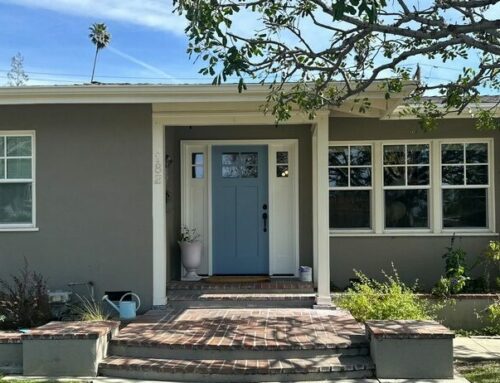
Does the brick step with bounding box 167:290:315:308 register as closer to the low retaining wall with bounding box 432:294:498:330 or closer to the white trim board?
the white trim board

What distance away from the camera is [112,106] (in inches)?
328

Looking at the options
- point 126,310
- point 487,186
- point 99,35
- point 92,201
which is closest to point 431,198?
point 487,186

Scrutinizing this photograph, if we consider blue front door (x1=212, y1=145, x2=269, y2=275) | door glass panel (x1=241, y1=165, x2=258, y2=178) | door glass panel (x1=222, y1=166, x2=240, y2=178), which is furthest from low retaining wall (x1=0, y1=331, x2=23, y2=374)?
door glass panel (x1=241, y1=165, x2=258, y2=178)

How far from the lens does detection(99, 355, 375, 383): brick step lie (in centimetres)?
591

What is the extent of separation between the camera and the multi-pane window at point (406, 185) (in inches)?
386

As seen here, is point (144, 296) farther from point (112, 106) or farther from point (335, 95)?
point (335, 95)

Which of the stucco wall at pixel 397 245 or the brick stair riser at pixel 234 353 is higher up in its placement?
the stucco wall at pixel 397 245

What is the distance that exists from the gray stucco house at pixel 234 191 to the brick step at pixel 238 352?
6.40 feet

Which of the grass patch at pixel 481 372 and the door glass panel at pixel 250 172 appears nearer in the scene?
the grass patch at pixel 481 372

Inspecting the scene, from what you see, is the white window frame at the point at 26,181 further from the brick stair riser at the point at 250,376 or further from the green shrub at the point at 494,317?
the green shrub at the point at 494,317

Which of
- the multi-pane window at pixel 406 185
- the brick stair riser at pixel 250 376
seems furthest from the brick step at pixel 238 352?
the multi-pane window at pixel 406 185

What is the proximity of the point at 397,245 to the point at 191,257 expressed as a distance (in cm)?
356

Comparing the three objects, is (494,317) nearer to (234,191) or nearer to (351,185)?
(351,185)

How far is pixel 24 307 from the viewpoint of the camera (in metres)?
7.48
